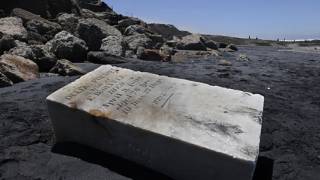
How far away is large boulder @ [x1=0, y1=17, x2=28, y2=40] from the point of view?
32.9ft

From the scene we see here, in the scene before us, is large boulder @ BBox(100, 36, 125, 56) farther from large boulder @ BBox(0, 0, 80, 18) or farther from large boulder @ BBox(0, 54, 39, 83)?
large boulder @ BBox(0, 0, 80, 18)

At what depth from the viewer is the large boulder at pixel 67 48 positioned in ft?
31.5

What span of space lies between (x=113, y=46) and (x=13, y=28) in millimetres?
2515

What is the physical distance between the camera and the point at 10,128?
15.2ft

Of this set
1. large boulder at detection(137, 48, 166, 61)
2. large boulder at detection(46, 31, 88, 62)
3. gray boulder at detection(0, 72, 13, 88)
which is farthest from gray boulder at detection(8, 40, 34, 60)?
large boulder at detection(137, 48, 166, 61)

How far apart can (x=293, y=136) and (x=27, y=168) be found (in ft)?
9.44

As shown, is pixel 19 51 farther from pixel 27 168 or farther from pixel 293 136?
pixel 293 136

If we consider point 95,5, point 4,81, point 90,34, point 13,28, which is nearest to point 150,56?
point 90,34

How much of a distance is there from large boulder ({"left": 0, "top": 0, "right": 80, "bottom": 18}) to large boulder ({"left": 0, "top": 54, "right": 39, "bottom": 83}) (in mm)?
6646

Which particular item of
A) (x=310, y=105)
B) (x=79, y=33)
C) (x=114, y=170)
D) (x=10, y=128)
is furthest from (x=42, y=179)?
(x=79, y=33)

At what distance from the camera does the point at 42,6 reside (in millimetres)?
14320

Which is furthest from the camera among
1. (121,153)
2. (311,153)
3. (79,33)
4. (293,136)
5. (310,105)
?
(79,33)

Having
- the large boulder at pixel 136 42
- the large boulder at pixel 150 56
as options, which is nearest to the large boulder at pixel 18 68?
the large boulder at pixel 150 56

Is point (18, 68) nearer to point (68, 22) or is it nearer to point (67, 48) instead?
point (67, 48)
